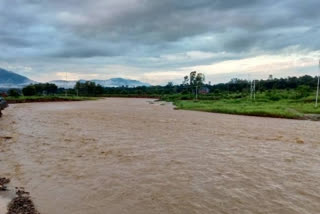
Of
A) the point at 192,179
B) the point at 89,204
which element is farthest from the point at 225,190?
the point at 89,204

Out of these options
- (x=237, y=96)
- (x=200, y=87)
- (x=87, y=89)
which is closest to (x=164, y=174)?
(x=237, y=96)

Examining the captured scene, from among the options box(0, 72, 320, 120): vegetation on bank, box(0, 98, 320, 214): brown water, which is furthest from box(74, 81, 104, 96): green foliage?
box(0, 98, 320, 214): brown water

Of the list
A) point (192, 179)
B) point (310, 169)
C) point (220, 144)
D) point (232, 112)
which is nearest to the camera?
point (192, 179)

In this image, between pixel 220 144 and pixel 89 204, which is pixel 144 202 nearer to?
pixel 89 204

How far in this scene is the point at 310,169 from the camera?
6375 mm

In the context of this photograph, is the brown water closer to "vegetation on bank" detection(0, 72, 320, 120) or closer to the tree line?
"vegetation on bank" detection(0, 72, 320, 120)

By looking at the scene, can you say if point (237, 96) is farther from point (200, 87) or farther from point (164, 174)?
point (164, 174)

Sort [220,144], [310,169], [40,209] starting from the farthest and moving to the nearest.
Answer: [220,144] → [310,169] → [40,209]

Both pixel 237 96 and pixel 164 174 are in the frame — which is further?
pixel 237 96

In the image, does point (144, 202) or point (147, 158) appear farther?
point (147, 158)

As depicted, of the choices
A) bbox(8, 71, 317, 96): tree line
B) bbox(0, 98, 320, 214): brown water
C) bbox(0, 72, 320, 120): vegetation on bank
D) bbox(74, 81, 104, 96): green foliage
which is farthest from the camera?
bbox(74, 81, 104, 96): green foliage

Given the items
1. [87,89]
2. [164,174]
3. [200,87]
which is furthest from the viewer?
[87,89]

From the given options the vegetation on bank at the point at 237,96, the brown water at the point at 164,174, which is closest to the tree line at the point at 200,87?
the vegetation on bank at the point at 237,96

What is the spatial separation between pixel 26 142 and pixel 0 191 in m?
5.40
